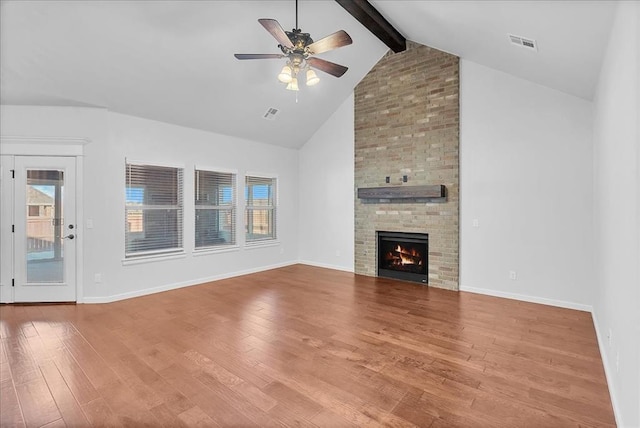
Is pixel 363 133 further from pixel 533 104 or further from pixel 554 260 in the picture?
pixel 554 260

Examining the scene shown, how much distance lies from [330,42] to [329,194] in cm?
394

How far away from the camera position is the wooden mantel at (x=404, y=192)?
17.0 ft

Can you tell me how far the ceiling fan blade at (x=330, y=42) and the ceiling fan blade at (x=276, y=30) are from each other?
9.9 inches

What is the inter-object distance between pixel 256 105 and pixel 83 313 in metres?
4.06

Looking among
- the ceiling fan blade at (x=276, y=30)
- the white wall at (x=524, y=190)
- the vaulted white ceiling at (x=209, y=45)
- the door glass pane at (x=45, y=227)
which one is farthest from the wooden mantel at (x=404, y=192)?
the door glass pane at (x=45, y=227)

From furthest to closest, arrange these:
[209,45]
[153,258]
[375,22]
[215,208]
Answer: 1. [215,208]
2. [153,258]
3. [375,22]
4. [209,45]

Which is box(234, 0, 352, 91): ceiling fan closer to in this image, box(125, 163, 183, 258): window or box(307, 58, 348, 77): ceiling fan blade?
box(307, 58, 348, 77): ceiling fan blade

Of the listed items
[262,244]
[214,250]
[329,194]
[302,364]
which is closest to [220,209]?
[214,250]

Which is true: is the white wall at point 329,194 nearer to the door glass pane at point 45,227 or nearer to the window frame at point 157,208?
the window frame at point 157,208

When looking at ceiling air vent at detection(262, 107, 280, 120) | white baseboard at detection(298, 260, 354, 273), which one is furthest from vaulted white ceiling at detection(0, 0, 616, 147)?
white baseboard at detection(298, 260, 354, 273)

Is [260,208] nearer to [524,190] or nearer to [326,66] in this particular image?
[326,66]

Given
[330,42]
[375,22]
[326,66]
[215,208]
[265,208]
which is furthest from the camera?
[265,208]

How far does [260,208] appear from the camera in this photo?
6855mm

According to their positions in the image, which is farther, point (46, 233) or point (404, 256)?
point (404, 256)
